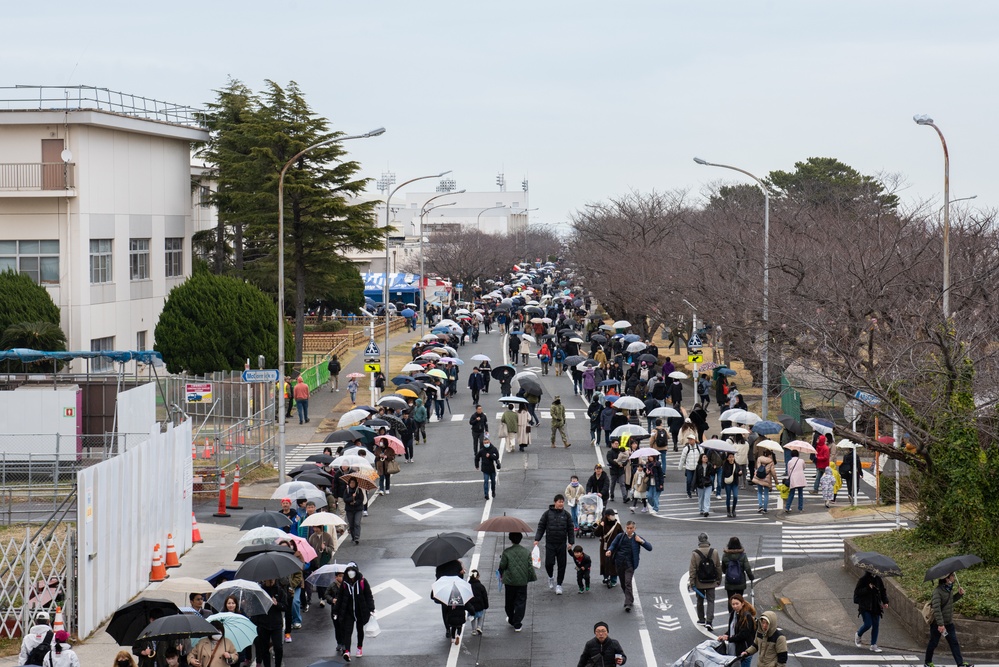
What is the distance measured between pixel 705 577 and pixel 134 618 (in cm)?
772

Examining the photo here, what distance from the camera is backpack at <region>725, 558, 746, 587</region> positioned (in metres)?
17.5

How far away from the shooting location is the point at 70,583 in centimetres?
1741

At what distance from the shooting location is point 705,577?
17.6 meters

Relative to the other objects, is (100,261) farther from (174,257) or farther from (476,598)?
(476,598)

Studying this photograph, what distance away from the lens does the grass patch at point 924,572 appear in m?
16.8

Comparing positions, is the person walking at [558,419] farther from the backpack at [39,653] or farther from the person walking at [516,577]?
the backpack at [39,653]

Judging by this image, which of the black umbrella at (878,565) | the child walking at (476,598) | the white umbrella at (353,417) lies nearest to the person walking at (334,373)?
the white umbrella at (353,417)

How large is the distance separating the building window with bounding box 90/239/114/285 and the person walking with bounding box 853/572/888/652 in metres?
34.6

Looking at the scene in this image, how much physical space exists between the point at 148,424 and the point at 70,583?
13386mm

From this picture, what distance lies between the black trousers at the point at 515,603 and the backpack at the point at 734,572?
2839 millimetres

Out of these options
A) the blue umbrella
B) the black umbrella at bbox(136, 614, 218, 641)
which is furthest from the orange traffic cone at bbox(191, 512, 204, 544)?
the blue umbrella

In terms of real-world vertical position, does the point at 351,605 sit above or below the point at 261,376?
below

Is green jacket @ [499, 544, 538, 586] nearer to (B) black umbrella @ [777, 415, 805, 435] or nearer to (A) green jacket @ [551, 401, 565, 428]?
(B) black umbrella @ [777, 415, 805, 435]

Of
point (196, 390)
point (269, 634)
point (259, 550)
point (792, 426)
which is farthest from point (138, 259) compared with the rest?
point (269, 634)
